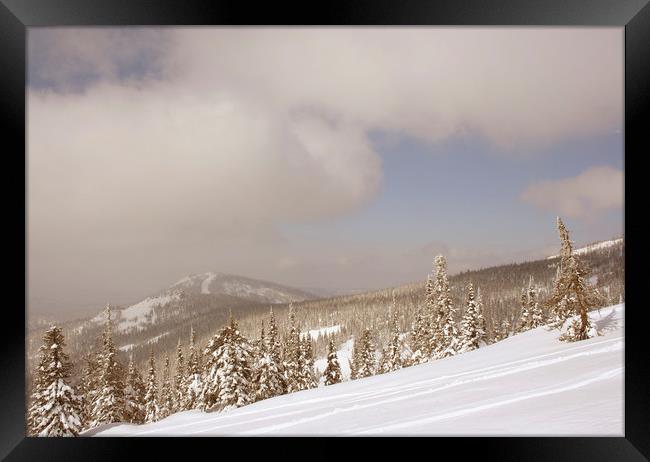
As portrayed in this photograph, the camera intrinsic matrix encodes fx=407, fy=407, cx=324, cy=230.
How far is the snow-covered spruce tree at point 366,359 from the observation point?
111ft

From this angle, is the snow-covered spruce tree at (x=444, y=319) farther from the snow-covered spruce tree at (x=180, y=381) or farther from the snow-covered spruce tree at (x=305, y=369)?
the snow-covered spruce tree at (x=180, y=381)

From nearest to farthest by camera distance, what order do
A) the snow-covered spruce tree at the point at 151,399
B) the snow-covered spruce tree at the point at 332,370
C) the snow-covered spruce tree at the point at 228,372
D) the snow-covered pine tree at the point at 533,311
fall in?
the snow-covered spruce tree at the point at 228,372
the snow-covered spruce tree at the point at 332,370
the snow-covered pine tree at the point at 533,311
the snow-covered spruce tree at the point at 151,399

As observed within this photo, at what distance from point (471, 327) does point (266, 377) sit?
1255 centimetres

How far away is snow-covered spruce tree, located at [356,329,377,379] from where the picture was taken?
111 feet

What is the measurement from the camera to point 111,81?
7242 millimetres

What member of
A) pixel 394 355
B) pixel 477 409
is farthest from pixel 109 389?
pixel 394 355

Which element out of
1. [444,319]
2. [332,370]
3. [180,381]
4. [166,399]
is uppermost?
[444,319]

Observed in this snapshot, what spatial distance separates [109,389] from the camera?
1883 cm

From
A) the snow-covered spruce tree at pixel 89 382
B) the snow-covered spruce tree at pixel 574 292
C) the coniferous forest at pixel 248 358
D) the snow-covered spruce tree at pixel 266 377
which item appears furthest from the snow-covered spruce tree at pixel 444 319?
the snow-covered spruce tree at pixel 89 382

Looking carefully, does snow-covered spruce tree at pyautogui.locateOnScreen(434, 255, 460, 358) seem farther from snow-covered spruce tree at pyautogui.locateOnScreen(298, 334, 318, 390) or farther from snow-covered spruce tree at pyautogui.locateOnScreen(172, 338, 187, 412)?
snow-covered spruce tree at pyautogui.locateOnScreen(172, 338, 187, 412)

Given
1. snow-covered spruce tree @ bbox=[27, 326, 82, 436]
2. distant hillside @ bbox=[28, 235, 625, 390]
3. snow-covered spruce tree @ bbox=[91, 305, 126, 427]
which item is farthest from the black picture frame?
distant hillside @ bbox=[28, 235, 625, 390]

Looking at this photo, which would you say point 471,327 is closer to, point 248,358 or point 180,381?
point 248,358

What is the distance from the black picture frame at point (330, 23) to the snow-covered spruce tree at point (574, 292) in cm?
1035

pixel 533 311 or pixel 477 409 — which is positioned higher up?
pixel 477 409
